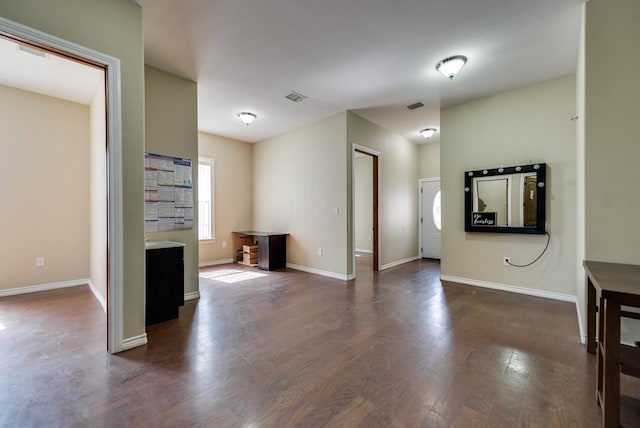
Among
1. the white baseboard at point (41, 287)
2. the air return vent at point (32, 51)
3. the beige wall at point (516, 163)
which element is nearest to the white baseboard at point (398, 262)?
the beige wall at point (516, 163)

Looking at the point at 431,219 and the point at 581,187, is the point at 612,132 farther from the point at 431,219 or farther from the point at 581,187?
Result: the point at 431,219

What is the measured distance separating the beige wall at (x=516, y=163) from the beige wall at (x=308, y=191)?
1750 millimetres

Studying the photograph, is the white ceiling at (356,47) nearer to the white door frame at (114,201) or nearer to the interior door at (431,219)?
the white door frame at (114,201)

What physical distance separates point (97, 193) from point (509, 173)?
563cm

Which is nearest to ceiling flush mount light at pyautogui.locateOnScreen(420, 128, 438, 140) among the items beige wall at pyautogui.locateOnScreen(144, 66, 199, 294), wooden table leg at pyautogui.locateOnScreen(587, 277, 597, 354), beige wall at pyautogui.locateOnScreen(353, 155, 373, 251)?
beige wall at pyautogui.locateOnScreen(353, 155, 373, 251)

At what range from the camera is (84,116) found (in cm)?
427

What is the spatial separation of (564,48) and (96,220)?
5.95 m

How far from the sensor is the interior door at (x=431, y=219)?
261 inches

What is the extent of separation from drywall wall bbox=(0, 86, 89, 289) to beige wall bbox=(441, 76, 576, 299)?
5804mm

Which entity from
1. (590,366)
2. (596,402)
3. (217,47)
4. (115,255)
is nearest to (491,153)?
(590,366)

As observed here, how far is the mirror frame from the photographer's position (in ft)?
11.8

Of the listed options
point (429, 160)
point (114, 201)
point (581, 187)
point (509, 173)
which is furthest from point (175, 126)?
point (429, 160)

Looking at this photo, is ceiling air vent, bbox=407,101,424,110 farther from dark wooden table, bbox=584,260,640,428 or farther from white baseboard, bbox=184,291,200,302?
white baseboard, bbox=184,291,200,302

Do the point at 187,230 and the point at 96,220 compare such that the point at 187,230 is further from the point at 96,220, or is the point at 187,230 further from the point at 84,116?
the point at 84,116
